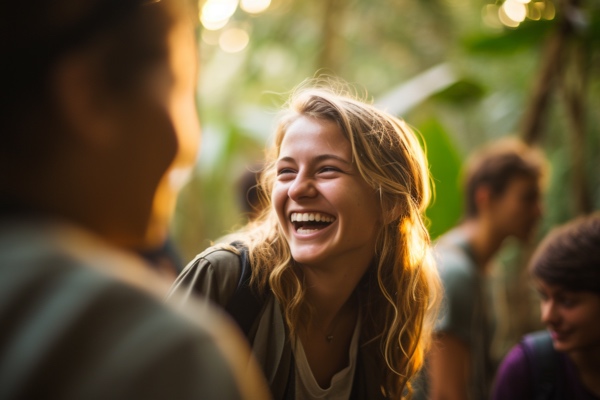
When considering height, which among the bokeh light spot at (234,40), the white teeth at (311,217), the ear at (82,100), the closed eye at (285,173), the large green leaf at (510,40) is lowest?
the white teeth at (311,217)

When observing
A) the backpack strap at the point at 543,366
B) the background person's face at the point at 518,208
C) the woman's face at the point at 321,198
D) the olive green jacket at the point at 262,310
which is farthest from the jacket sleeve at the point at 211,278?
the background person's face at the point at 518,208

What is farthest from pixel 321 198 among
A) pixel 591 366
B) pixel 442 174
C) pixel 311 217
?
pixel 442 174

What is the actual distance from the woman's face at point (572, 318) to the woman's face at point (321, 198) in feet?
3.21

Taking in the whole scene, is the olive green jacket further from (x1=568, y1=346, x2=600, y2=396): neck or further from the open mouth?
(x1=568, y1=346, x2=600, y2=396): neck

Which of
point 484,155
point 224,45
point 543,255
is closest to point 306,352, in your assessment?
point 543,255

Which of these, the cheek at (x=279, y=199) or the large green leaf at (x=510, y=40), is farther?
the large green leaf at (x=510, y=40)

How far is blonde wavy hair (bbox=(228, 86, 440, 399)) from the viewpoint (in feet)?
4.79

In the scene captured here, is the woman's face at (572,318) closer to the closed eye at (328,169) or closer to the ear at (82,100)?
the closed eye at (328,169)

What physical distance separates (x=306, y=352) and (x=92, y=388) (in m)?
1.00

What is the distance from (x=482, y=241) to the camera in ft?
9.71

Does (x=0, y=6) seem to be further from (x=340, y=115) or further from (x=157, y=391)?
(x=340, y=115)

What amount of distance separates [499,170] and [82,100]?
277cm

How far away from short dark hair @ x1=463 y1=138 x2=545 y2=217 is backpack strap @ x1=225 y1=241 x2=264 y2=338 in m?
1.98

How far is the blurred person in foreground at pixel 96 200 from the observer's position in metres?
0.48
